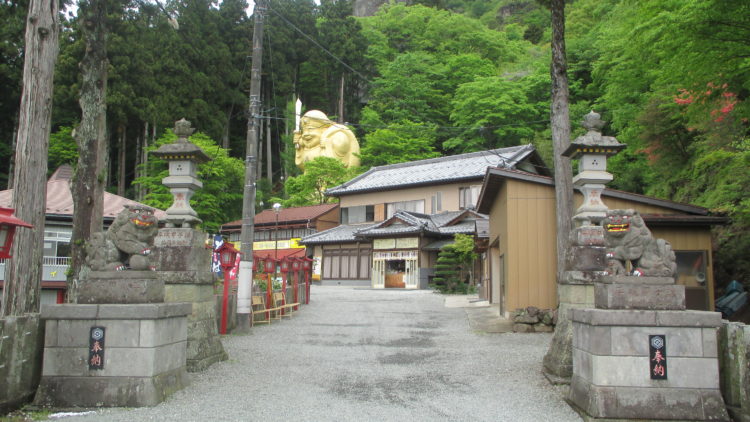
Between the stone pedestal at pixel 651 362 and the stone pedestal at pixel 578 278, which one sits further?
the stone pedestal at pixel 578 278

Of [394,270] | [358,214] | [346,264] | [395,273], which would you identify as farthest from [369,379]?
[358,214]

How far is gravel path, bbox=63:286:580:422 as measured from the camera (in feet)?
19.4

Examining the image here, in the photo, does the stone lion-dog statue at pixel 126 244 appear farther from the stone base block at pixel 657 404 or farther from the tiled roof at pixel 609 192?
the tiled roof at pixel 609 192

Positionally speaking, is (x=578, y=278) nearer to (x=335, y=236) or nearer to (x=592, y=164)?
(x=592, y=164)

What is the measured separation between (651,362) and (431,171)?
30886 mm

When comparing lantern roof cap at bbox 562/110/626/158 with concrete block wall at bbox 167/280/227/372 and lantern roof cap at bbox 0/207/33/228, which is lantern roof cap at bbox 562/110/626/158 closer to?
concrete block wall at bbox 167/280/227/372

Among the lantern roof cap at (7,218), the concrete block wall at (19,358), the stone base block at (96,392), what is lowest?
the stone base block at (96,392)

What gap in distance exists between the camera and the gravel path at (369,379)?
19.4 ft

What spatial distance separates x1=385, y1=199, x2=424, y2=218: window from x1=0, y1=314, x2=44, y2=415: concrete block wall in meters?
29.8

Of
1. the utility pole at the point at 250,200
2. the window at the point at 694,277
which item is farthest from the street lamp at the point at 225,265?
the window at the point at 694,277

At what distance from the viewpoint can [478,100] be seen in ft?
121

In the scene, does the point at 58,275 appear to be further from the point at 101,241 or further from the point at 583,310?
the point at 583,310

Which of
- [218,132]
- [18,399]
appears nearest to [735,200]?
[18,399]

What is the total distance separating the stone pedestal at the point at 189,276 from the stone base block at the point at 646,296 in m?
6.08
